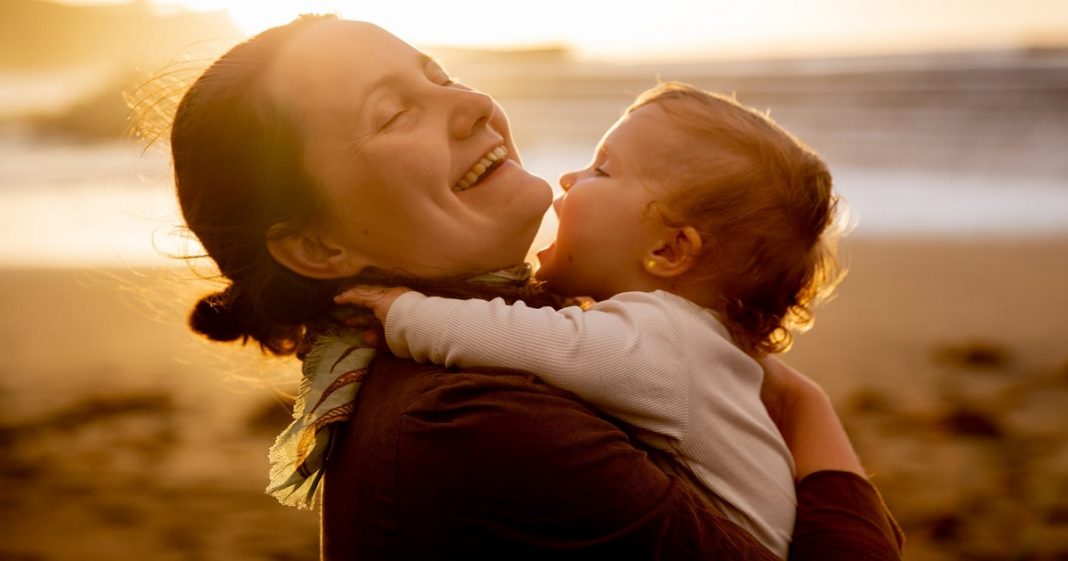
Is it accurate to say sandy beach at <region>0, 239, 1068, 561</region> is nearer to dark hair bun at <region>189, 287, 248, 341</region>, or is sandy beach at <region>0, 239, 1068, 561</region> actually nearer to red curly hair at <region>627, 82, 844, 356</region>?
dark hair bun at <region>189, 287, 248, 341</region>

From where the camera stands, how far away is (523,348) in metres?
1.65

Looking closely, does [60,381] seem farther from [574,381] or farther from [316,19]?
[574,381]

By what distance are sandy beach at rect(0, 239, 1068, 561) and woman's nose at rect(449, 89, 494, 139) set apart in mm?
705

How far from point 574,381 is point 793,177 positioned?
0.80 meters

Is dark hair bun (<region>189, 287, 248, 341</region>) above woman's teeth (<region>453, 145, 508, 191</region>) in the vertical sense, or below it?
below

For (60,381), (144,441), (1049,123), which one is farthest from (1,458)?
(1049,123)

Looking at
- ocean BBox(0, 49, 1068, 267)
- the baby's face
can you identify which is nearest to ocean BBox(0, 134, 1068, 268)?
ocean BBox(0, 49, 1068, 267)

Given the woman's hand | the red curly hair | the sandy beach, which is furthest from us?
the sandy beach

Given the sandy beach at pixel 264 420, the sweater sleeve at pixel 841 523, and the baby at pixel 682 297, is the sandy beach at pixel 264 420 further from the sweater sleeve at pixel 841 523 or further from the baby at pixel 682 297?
the sweater sleeve at pixel 841 523

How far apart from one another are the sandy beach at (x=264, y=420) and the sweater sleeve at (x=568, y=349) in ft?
2.38

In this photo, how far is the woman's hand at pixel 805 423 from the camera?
198 centimetres

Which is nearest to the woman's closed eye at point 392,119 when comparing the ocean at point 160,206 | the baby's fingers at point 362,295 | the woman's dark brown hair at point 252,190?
the woman's dark brown hair at point 252,190

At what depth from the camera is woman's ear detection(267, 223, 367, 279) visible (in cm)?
188

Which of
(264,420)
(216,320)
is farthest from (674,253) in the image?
(264,420)
